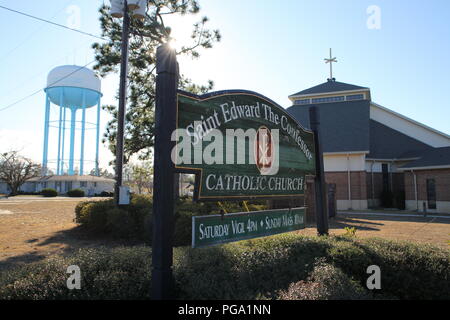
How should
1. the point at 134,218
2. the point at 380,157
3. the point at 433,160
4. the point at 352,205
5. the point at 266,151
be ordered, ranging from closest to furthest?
the point at 266,151
the point at 134,218
the point at 433,160
the point at 352,205
the point at 380,157

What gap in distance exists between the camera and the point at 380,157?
27.2m

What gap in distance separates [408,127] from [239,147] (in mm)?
28594

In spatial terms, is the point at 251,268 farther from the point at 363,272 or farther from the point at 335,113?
the point at 335,113

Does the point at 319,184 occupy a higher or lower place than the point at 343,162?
lower

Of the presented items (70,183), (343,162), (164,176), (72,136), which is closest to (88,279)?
(164,176)

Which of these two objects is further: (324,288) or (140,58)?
(140,58)

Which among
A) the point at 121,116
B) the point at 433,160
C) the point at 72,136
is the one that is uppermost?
the point at 72,136

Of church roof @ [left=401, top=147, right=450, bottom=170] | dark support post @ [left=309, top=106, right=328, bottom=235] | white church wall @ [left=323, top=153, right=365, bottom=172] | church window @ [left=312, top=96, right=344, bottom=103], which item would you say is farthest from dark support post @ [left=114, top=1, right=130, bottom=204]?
church window @ [left=312, top=96, right=344, bottom=103]

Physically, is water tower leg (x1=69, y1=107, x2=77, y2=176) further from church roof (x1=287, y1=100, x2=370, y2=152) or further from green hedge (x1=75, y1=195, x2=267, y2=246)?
green hedge (x1=75, y1=195, x2=267, y2=246)

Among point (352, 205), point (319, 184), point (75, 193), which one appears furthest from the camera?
point (75, 193)

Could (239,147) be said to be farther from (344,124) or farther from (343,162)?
(344,124)

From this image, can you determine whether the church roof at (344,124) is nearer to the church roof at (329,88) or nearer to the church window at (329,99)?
the church window at (329,99)

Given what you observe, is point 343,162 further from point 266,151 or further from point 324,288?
point 324,288

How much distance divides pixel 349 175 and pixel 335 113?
287 inches
